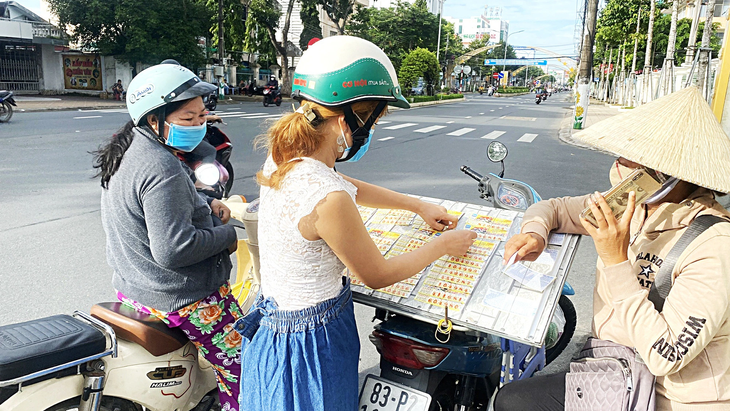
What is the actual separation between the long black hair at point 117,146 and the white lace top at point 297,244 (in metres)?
0.64

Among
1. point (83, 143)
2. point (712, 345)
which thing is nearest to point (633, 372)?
point (712, 345)

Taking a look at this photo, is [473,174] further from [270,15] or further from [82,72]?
[82,72]

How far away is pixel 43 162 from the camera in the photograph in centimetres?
841

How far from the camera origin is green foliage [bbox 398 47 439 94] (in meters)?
36.7

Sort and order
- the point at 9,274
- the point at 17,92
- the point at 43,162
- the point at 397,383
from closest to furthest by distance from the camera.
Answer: the point at 397,383 → the point at 9,274 → the point at 43,162 → the point at 17,92

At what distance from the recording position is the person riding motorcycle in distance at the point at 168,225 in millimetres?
1782

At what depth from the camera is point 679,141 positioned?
4.76 ft

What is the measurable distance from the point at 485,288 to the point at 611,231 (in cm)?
41

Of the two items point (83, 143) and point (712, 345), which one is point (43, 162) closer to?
point (83, 143)

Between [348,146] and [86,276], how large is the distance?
353 centimetres

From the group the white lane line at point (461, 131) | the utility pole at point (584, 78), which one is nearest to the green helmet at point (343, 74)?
the white lane line at point (461, 131)

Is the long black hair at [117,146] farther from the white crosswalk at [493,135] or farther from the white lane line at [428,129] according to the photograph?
the white lane line at [428,129]

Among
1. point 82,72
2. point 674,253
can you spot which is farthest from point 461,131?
point 82,72

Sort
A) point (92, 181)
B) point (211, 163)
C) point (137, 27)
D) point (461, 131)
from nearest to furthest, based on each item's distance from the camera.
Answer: point (211, 163), point (92, 181), point (461, 131), point (137, 27)
